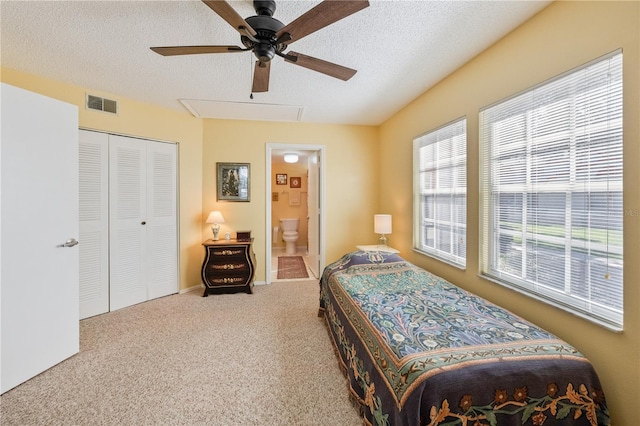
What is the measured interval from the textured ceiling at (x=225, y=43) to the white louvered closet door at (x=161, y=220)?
2.44 feet

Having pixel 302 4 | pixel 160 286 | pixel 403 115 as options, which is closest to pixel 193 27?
pixel 302 4

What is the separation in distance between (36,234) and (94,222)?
108 centimetres

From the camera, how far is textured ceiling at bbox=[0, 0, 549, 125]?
1.60m

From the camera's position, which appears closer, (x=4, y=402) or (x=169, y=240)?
(x=4, y=402)

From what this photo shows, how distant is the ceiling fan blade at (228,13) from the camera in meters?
1.12

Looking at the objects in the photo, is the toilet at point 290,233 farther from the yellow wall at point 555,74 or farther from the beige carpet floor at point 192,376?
the yellow wall at point 555,74

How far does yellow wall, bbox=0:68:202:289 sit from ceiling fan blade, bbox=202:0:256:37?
2.52m

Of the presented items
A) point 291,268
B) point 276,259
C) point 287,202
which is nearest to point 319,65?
point 291,268

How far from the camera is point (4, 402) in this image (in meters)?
1.60

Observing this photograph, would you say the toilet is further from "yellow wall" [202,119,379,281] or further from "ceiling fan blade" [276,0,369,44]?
"ceiling fan blade" [276,0,369,44]

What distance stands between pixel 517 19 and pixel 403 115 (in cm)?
168

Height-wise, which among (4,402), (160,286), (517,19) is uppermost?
(517,19)

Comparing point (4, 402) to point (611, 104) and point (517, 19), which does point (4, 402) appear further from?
point (517, 19)

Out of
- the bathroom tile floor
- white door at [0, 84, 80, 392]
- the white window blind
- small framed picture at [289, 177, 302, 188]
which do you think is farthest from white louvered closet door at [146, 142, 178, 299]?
the white window blind
